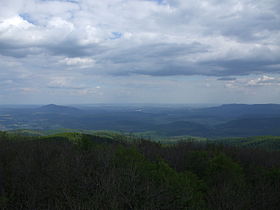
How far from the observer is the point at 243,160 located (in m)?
56.0

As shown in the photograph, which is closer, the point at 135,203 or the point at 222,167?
the point at 135,203

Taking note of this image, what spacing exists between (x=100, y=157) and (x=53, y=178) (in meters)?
5.08

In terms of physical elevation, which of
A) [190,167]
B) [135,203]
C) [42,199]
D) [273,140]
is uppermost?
[135,203]

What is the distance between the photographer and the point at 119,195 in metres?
15.2

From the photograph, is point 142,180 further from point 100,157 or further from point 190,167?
point 190,167

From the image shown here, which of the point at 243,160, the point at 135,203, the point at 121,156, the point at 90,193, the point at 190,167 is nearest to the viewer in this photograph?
the point at 135,203

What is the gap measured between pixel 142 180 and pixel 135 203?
4240mm

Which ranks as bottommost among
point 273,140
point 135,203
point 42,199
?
point 273,140

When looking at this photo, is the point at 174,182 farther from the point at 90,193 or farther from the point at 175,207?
the point at 90,193

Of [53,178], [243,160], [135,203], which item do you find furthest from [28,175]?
[243,160]

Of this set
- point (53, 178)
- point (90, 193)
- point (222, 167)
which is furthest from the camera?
point (222, 167)

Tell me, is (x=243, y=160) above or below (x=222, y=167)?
below

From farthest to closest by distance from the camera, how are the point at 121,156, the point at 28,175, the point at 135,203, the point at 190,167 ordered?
the point at 190,167, the point at 121,156, the point at 28,175, the point at 135,203

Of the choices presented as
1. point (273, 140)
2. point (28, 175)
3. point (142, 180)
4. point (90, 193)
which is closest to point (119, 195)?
point (90, 193)
